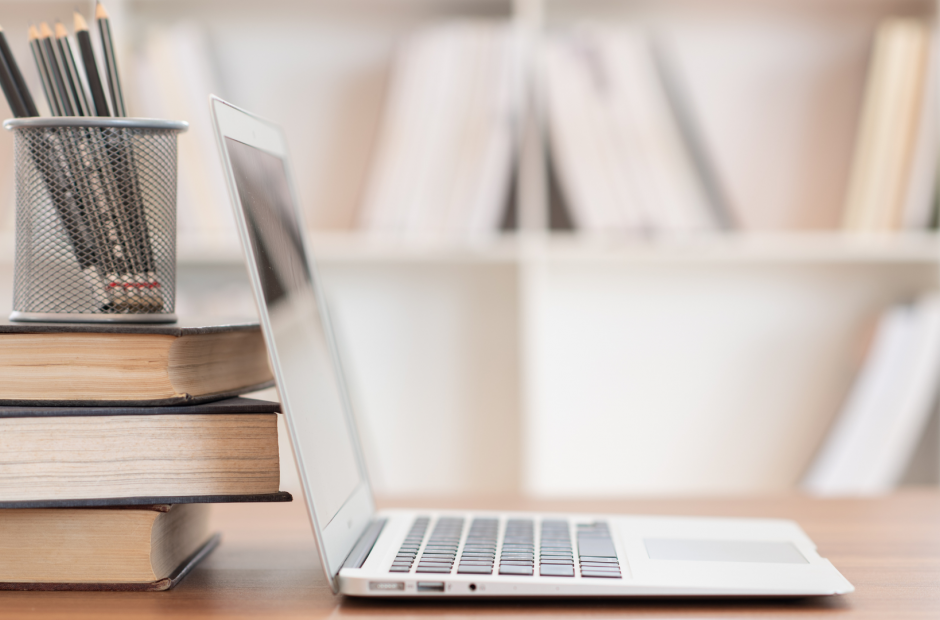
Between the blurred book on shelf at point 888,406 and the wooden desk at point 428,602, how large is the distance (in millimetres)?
804

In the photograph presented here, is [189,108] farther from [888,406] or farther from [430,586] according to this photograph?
[888,406]

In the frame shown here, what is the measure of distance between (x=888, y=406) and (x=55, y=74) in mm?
1457

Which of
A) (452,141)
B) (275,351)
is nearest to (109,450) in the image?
(275,351)

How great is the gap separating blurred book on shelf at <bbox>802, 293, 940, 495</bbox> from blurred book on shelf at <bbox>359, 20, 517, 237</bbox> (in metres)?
0.75

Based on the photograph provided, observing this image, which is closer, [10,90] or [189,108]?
[10,90]

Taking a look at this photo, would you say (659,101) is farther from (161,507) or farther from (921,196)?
(161,507)

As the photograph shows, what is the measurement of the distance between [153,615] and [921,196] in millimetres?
1476

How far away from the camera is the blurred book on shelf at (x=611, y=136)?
4.93 feet

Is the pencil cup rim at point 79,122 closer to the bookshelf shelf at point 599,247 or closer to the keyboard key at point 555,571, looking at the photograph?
the keyboard key at point 555,571

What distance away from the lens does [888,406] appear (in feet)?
5.01

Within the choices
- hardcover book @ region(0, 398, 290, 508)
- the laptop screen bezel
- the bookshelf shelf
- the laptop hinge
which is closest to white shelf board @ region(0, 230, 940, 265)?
the bookshelf shelf

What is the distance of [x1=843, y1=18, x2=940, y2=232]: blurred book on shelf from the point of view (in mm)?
1502

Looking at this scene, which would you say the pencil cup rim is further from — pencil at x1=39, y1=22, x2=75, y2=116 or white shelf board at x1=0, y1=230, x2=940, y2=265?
white shelf board at x1=0, y1=230, x2=940, y2=265

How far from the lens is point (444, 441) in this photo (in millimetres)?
1755
